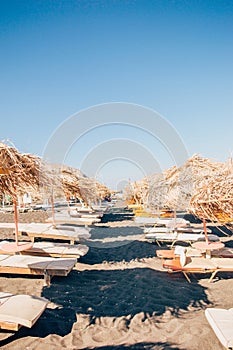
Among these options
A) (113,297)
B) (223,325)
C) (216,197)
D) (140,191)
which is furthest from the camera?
(140,191)

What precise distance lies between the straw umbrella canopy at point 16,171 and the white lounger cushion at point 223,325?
3234 millimetres

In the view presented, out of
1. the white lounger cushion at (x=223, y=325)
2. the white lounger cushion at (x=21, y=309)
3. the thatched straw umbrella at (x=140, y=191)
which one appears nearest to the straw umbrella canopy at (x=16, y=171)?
the white lounger cushion at (x=21, y=309)

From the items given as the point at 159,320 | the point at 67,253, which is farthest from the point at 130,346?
the point at 67,253

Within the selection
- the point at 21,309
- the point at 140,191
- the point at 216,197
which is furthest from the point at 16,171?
the point at 140,191

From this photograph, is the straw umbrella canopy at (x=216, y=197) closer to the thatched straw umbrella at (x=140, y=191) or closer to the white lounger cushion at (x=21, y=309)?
the white lounger cushion at (x=21, y=309)

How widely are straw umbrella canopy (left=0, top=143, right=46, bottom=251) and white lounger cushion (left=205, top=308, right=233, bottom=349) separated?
323 centimetres

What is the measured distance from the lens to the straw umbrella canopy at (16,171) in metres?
4.08

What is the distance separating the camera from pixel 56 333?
10.5ft

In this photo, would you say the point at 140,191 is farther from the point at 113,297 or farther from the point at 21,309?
the point at 21,309

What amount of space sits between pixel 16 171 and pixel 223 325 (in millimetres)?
3431

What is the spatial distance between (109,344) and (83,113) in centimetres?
1219

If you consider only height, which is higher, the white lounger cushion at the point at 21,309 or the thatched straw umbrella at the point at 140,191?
the thatched straw umbrella at the point at 140,191

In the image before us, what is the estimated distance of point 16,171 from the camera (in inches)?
164

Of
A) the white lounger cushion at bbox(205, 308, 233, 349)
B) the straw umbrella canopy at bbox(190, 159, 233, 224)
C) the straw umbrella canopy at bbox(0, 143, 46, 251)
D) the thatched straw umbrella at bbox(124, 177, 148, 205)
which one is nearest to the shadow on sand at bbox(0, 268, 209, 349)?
the white lounger cushion at bbox(205, 308, 233, 349)
